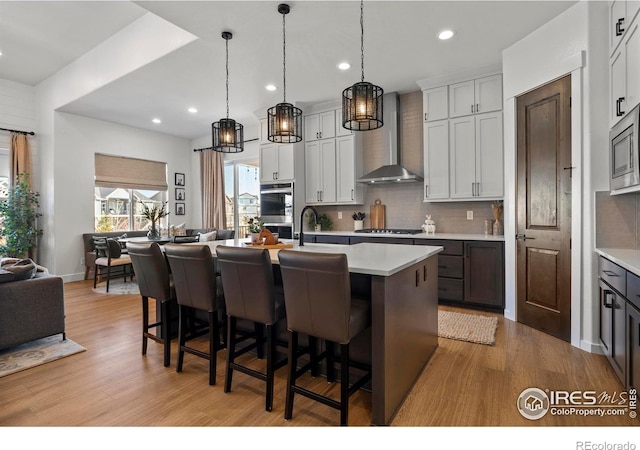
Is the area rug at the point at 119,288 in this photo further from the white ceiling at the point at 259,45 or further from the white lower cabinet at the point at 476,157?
the white lower cabinet at the point at 476,157

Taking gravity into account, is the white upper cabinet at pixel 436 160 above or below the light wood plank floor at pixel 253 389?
above

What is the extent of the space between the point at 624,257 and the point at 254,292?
95.7 inches

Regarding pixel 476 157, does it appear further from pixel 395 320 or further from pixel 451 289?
pixel 395 320

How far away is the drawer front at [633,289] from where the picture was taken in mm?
1763

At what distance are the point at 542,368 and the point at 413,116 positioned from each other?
3693 millimetres

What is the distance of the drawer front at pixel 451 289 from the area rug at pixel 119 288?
440 centimetres

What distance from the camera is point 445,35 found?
337 cm

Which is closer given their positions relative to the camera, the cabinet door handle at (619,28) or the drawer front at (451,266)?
the cabinet door handle at (619,28)

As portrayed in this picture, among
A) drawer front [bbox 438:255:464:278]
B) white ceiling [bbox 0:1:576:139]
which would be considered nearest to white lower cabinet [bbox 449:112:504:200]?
white ceiling [bbox 0:1:576:139]

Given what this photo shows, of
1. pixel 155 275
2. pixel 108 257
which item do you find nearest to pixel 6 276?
pixel 155 275

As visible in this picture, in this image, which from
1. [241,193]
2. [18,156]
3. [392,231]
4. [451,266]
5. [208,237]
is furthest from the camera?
[241,193]

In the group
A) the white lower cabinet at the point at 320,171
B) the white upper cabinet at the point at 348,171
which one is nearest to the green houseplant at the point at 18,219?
the white lower cabinet at the point at 320,171

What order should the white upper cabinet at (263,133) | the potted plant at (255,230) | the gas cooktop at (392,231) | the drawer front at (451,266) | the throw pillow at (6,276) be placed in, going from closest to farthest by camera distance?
the throw pillow at (6,276)
the potted plant at (255,230)
the drawer front at (451,266)
the gas cooktop at (392,231)
the white upper cabinet at (263,133)

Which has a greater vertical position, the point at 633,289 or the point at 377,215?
the point at 377,215
